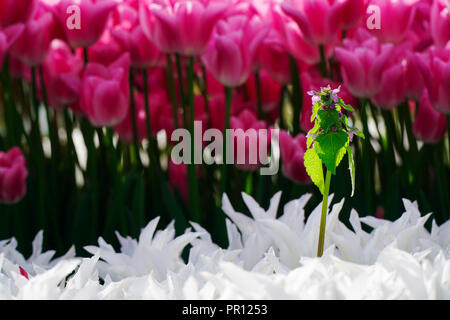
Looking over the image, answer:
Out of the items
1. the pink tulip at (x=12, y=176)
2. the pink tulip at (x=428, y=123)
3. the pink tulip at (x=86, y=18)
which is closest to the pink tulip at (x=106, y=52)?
the pink tulip at (x=86, y=18)

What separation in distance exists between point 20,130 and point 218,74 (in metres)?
0.58

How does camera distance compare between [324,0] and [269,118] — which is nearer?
[324,0]

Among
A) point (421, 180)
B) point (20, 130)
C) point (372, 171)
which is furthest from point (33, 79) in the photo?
point (421, 180)

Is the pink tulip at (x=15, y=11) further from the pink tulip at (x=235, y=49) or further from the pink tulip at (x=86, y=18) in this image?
the pink tulip at (x=235, y=49)

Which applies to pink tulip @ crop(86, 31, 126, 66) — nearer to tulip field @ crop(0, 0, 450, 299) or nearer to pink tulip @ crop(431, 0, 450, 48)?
tulip field @ crop(0, 0, 450, 299)

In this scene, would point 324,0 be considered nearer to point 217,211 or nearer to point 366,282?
point 217,211

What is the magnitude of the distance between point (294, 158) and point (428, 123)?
1.14 ft

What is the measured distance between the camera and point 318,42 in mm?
1792

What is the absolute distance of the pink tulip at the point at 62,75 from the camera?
73.4 inches

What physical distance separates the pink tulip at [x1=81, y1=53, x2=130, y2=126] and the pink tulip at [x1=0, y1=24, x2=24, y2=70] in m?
0.18

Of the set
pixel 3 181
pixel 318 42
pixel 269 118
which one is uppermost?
pixel 318 42
